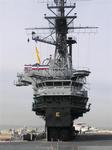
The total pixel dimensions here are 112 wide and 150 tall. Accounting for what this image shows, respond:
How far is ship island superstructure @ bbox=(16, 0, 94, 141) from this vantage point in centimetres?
7575

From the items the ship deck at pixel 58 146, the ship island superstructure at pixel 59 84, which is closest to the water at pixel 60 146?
the ship deck at pixel 58 146

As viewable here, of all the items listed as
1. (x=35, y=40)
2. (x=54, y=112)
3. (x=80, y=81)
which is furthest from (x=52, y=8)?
(x=54, y=112)

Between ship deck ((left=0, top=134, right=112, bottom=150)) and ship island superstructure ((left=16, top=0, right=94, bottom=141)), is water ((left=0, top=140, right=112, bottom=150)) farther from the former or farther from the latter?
ship island superstructure ((left=16, top=0, right=94, bottom=141))

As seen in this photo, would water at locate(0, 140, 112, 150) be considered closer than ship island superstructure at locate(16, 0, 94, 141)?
Yes

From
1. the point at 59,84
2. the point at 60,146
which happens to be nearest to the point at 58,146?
the point at 60,146

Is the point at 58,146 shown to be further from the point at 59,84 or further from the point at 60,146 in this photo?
the point at 59,84

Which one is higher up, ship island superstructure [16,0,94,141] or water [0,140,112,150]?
ship island superstructure [16,0,94,141]

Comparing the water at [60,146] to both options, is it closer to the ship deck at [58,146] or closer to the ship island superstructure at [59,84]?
the ship deck at [58,146]

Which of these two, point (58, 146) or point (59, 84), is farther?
point (59, 84)

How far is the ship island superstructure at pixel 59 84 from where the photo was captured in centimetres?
7575

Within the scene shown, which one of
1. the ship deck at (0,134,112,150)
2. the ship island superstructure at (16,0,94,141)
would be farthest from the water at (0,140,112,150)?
the ship island superstructure at (16,0,94,141)

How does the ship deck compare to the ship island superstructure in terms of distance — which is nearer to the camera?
the ship deck

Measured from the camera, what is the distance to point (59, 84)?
260 feet

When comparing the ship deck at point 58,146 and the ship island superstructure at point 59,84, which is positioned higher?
the ship island superstructure at point 59,84
